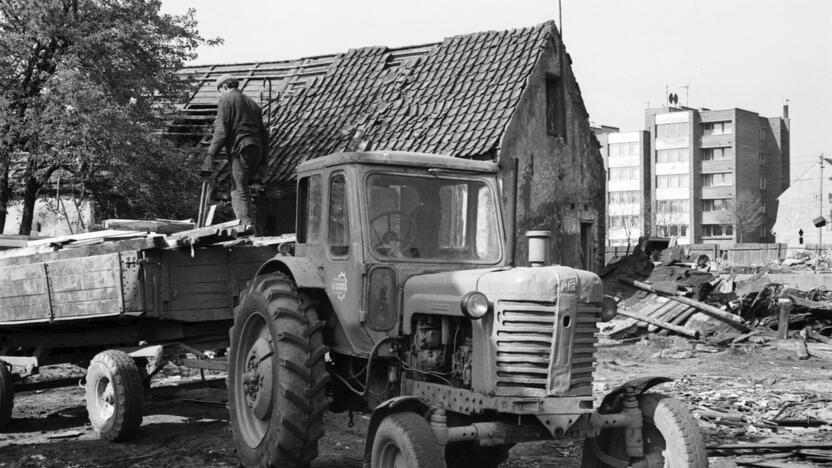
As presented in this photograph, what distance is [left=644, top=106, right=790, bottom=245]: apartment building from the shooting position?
93812 millimetres

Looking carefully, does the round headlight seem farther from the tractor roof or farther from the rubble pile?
the rubble pile

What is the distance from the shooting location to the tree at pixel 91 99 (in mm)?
17156

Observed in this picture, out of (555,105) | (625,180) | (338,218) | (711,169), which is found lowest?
(338,218)

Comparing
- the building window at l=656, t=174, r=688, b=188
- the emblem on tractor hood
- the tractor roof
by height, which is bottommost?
the emblem on tractor hood

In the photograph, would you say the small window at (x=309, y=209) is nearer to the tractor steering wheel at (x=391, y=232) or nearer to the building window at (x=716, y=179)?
the tractor steering wheel at (x=391, y=232)

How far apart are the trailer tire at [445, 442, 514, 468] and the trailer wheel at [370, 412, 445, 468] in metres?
1.33

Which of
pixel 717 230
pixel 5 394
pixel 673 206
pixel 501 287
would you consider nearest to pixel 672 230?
pixel 673 206

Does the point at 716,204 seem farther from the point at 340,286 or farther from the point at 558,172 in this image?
the point at 340,286

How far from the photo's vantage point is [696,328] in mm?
19656

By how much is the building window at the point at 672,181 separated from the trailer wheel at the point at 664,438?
305 feet

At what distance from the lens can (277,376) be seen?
7180mm

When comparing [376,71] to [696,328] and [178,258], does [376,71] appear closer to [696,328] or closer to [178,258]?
[696,328]

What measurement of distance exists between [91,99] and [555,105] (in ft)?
32.9

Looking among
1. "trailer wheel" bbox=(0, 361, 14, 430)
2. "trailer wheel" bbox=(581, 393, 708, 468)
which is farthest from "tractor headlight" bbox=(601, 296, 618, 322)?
"trailer wheel" bbox=(0, 361, 14, 430)
